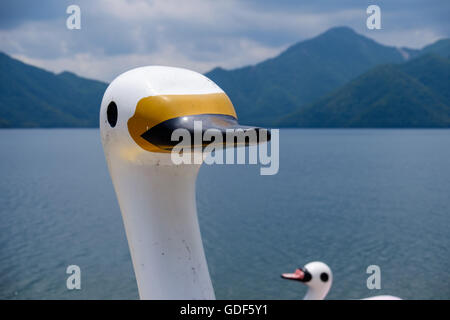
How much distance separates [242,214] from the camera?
30.4 m

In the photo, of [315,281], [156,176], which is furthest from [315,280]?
[156,176]

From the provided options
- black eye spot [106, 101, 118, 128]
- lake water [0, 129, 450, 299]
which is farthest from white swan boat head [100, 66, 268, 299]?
lake water [0, 129, 450, 299]

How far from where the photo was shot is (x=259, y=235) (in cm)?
2466

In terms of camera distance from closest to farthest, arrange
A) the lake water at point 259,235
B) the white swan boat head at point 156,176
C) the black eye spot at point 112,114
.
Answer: the white swan boat head at point 156,176, the black eye spot at point 112,114, the lake water at point 259,235

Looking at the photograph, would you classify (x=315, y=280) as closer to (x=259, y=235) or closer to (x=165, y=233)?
(x=165, y=233)

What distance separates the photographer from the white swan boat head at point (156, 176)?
269cm

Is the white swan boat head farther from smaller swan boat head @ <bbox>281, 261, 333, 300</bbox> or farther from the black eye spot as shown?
smaller swan boat head @ <bbox>281, 261, 333, 300</bbox>

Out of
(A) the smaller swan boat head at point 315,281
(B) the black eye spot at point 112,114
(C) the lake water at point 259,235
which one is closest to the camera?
(B) the black eye spot at point 112,114


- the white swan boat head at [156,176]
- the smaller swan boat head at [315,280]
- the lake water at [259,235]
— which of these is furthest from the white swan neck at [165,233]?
the lake water at [259,235]

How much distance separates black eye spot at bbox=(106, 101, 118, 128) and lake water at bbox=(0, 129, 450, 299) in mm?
13696

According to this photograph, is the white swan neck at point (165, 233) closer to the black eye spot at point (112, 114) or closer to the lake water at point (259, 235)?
the black eye spot at point (112, 114)

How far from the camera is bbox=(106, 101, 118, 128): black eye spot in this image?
9.32 feet

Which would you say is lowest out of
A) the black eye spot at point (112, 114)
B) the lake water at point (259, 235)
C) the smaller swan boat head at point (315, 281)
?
the smaller swan boat head at point (315, 281)

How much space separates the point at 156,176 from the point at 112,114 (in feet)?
1.51
